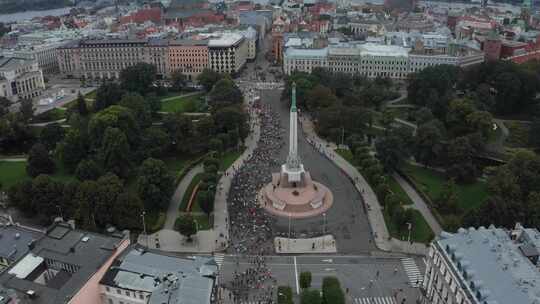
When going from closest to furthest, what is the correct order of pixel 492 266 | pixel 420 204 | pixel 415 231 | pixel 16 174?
1. pixel 492 266
2. pixel 415 231
3. pixel 420 204
4. pixel 16 174

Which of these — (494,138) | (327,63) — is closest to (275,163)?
(494,138)

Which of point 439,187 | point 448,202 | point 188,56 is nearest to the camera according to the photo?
point 448,202

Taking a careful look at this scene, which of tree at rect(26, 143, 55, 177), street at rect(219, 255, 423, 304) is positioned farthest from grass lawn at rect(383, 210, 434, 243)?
tree at rect(26, 143, 55, 177)

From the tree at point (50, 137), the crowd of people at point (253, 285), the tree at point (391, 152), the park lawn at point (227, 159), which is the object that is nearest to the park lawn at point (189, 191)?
the park lawn at point (227, 159)

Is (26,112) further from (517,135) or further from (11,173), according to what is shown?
(517,135)

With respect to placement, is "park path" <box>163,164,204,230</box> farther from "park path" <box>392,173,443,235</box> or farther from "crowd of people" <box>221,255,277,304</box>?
"park path" <box>392,173,443,235</box>

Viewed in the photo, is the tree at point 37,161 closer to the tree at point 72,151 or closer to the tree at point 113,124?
the tree at point 72,151

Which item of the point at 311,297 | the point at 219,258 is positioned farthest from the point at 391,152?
the point at 311,297
